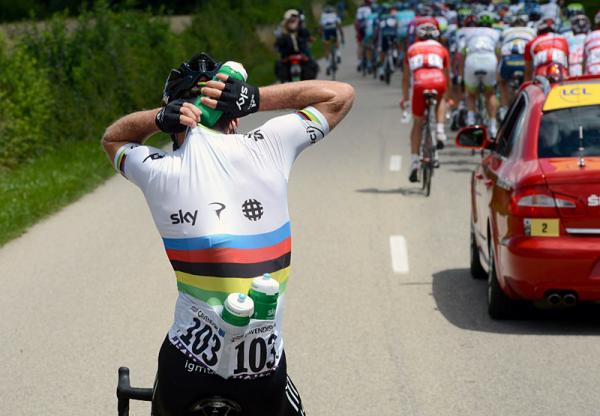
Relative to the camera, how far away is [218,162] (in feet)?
15.0

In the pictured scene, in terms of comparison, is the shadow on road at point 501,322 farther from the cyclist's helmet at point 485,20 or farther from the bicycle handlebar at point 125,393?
the cyclist's helmet at point 485,20

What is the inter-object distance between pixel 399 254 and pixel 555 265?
12.8 feet

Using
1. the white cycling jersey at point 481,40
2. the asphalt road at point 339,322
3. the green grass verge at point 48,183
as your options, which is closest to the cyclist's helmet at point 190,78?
the asphalt road at point 339,322

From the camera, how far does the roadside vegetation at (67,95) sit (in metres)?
17.1

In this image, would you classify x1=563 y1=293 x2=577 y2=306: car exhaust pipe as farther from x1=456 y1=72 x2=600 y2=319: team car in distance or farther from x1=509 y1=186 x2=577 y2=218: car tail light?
x1=509 y1=186 x2=577 y2=218: car tail light

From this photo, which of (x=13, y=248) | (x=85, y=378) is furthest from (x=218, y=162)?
(x=13, y=248)

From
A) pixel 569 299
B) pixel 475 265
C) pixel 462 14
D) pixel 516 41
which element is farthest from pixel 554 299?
pixel 462 14

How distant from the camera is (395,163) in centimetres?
2020

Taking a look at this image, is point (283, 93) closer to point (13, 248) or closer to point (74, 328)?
point (74, 328)

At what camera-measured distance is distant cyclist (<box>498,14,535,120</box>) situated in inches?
810

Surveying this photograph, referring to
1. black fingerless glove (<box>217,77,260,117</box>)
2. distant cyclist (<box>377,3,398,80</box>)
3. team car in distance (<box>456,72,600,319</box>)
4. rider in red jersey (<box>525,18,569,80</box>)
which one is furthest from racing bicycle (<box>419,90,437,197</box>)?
distant cyclist (<box>377,3,398,80</box>)

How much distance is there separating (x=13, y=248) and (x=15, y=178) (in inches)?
186

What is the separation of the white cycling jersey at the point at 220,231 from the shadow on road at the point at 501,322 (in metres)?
5.11

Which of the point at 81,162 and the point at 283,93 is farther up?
the point at 283,93
